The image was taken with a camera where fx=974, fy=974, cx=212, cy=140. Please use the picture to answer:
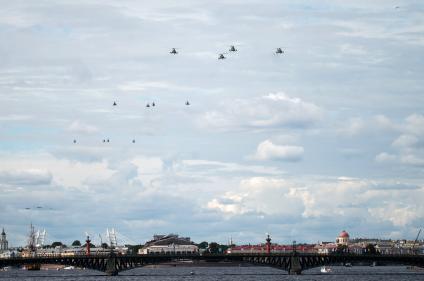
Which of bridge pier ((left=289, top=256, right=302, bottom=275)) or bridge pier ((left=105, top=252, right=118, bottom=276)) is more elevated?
bridge pier ((left=105, top=252, right=118, bottom=276))

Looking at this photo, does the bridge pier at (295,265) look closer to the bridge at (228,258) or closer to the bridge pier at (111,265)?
the bridge at (228,258)

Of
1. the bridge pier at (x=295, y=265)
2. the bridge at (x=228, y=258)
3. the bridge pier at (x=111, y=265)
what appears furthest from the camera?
the bridge pier at (x=111, y=265)

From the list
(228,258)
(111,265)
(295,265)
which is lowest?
(295,265)

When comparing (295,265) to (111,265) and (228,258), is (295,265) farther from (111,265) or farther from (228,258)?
(111,265)

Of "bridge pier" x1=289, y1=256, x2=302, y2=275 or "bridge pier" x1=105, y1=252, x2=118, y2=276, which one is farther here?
"bridge pier" x1=105, y1=252, x2=118, y2=276

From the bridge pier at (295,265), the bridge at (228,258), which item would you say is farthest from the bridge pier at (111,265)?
the bridge pier at (295,265)

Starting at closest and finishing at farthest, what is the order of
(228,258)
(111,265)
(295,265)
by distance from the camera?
(228,258), (295,265), (111,265)

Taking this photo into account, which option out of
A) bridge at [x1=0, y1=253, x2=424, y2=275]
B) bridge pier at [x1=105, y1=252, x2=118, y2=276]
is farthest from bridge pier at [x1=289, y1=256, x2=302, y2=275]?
bridge pier at [x1=105, y1=252, x2=118, y2=276]

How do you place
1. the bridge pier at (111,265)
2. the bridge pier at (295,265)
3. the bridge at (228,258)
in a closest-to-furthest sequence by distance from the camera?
the bridge at (228,258) → the bridge pier at (295,265) → the bridge pier at (111,265)

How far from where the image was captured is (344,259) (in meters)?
188

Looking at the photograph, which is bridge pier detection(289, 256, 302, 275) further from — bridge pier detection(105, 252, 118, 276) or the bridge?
bridge pier detection(105, 252, 118, 276)

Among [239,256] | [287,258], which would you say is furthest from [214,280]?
[287,258]

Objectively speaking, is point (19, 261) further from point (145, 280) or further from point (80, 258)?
point (145, 280)

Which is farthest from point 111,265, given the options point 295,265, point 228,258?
point 295,265
